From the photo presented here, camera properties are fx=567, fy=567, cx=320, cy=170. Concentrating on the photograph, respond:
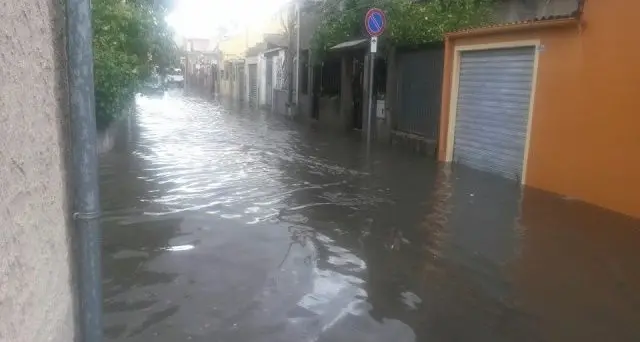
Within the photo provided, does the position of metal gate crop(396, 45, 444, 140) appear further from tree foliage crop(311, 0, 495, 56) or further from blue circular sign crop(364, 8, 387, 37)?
blue circular sign crop(364, 8, 387, 37)

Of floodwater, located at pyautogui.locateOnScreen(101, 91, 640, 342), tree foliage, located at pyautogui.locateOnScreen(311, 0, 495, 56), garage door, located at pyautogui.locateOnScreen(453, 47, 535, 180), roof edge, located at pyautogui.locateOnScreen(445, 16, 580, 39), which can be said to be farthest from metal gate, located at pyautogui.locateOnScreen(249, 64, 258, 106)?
floodwater, located at pyautogui.locateOnScreen(101, 91, 640, 342)

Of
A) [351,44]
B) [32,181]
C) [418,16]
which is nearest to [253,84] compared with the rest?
[351,44]

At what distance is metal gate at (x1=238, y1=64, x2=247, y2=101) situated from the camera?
38156 millimetres

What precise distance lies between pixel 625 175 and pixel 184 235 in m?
5.41

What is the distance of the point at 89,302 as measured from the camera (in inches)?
75.6

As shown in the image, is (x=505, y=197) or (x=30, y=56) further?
(x=505, y=197)

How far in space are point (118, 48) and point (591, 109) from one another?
909 centimetres

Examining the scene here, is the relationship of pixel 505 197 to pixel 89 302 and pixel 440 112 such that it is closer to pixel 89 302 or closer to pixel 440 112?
pixel 440 112

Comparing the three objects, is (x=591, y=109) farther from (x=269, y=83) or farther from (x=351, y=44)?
(x=269, y=83)

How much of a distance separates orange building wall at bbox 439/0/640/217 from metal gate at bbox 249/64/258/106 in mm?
26005

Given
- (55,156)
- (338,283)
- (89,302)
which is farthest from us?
(338,283)

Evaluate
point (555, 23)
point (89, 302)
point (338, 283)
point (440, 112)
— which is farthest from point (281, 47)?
point (89, 302)

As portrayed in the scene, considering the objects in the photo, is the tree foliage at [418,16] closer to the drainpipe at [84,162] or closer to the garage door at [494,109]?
the garage door at [494,109]

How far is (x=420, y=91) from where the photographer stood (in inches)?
507
